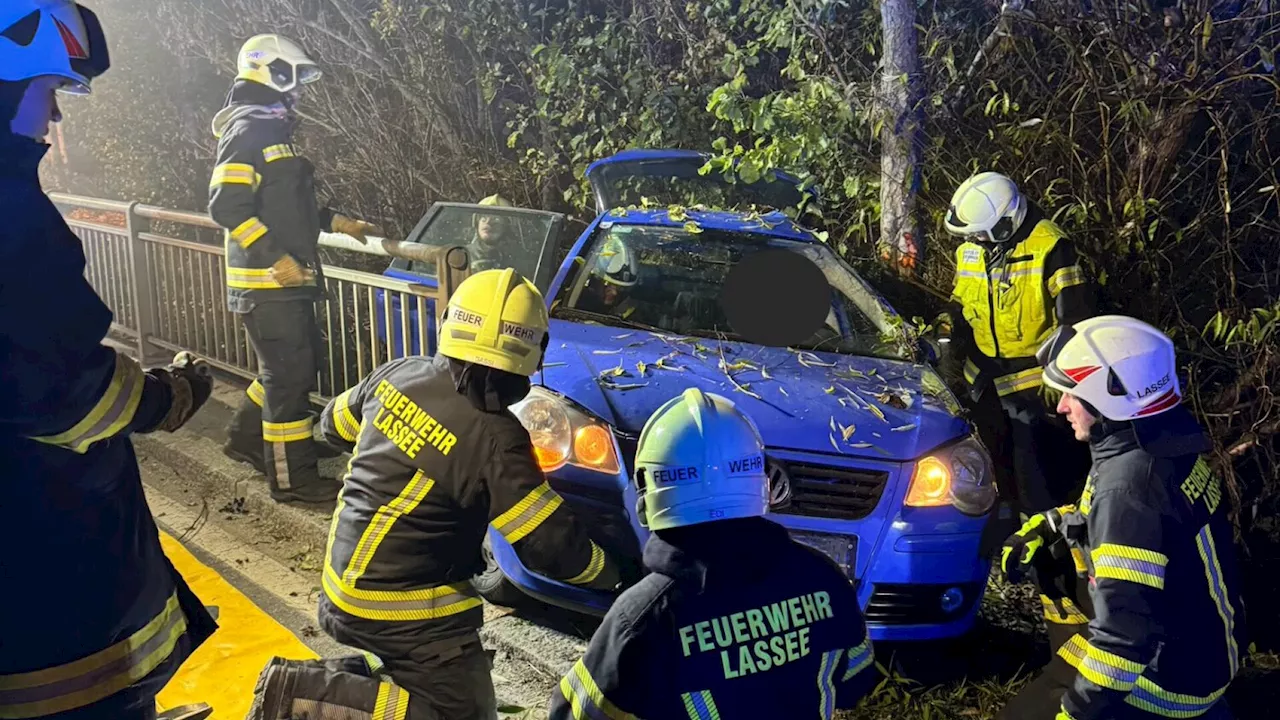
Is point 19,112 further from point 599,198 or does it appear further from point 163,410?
point 599,198

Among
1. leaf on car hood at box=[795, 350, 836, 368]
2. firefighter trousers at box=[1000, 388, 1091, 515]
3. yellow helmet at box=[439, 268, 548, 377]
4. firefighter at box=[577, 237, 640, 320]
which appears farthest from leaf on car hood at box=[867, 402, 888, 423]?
firefighter trousers at box=[1000, 388, 1091, 515]

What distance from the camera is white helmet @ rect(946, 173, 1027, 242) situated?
4.66 m

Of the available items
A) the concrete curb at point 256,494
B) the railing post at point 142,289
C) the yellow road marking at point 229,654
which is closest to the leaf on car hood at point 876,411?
the concrete curb at point 256,494

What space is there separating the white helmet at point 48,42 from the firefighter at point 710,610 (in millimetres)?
1524

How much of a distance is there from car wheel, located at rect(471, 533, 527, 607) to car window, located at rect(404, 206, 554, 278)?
2166 mm

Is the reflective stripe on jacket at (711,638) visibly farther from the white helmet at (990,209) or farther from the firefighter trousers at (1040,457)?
the firefighter trousers at (1040,457)

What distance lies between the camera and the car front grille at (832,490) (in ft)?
10.5

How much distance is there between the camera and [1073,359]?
8.16 feet

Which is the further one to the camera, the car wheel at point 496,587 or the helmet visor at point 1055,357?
the car wheel at point 496,587


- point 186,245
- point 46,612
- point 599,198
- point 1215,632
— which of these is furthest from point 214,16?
point 1215,632

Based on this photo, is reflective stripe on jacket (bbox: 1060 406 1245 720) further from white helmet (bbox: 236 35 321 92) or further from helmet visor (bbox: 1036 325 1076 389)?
white helmet (bbox: 236 35 321 92)

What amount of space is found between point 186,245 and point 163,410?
175 inches

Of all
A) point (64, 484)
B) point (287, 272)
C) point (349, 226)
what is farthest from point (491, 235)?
point (64, 484)

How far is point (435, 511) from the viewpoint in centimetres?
252
